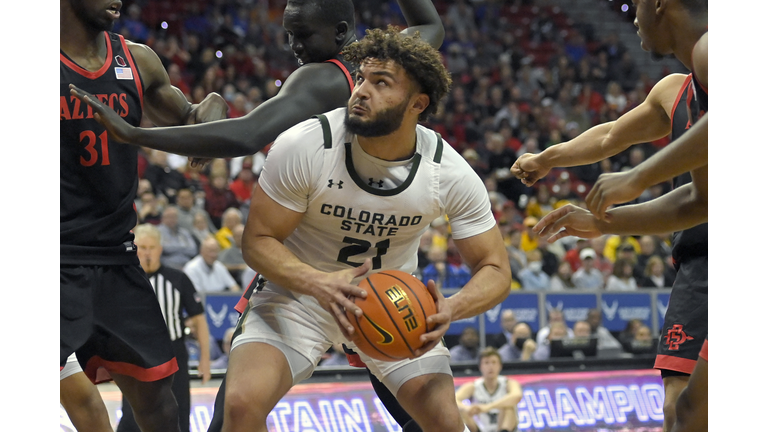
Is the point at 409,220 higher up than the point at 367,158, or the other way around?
the point at 367,158

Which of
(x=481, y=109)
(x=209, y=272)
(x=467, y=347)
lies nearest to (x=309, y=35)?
(x=209, y=272)

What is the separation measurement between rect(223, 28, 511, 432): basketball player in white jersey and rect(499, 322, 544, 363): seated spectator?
18.2 ft

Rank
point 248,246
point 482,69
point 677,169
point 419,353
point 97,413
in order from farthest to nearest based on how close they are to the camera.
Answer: point 482,69 → point 97,413 → point 248,246 → point 419,353 → point 677,169

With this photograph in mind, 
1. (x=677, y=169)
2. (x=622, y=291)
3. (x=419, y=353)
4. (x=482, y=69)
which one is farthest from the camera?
(x=482, y=69)

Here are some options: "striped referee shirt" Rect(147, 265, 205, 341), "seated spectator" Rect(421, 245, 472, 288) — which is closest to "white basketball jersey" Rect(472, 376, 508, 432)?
"seated spectator" Rect(421, 245, 472, 288)

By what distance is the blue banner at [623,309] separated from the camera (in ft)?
33.9

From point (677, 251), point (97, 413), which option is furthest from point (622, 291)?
point (97, 413)

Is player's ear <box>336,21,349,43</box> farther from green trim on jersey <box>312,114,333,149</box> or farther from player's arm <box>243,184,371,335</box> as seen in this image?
player's arm <box>243,184,371,335</box>

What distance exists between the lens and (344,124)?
12.1 feet

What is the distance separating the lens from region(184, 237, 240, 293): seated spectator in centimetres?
900

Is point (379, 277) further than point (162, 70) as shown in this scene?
No

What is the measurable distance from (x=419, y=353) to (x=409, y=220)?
63 cm

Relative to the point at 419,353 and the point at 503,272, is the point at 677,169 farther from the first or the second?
the point at 419,353

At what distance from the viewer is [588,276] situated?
38.7 ft
